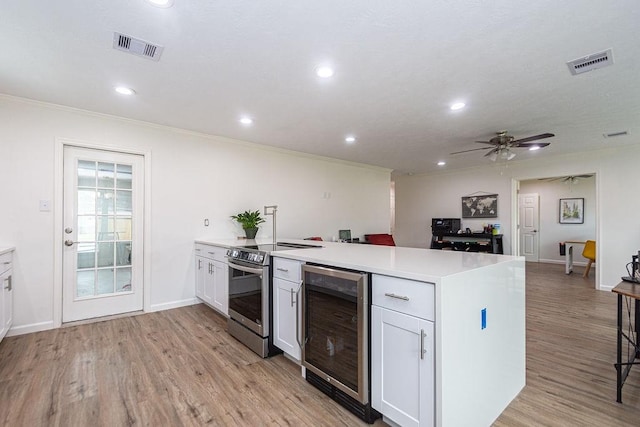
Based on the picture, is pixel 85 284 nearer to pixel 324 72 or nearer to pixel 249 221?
pixel 249 221

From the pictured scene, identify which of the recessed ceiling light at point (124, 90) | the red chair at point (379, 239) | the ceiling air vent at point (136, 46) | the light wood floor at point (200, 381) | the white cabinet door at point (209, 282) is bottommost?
the light wood floor at point (200, 381)

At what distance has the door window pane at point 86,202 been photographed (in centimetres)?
344

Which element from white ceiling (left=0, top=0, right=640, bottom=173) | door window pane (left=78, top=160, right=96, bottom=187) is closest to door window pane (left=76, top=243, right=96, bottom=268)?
door window pane (left=78, top=160, right=96, bottom=187)

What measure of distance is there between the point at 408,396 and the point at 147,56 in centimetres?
283

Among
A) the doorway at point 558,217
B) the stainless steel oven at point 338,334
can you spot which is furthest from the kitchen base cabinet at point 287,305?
the doorway at point 558,217

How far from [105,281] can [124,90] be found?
87.0 inches

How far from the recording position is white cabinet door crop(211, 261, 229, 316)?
Answer: 3.26 m

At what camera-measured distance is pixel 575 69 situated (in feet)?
7.87

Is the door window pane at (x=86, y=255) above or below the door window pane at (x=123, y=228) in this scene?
below

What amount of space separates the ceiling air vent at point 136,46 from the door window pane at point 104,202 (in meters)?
2.05

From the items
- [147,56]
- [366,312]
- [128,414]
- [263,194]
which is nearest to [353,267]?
[366,312]

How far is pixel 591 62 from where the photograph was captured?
229 centimetres

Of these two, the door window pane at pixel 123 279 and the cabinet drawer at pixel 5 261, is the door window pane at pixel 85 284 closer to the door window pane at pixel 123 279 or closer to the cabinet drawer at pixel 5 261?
the door window pane at pixel 123 279

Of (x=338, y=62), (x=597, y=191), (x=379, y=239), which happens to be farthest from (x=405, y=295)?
(x=597, y=191)
